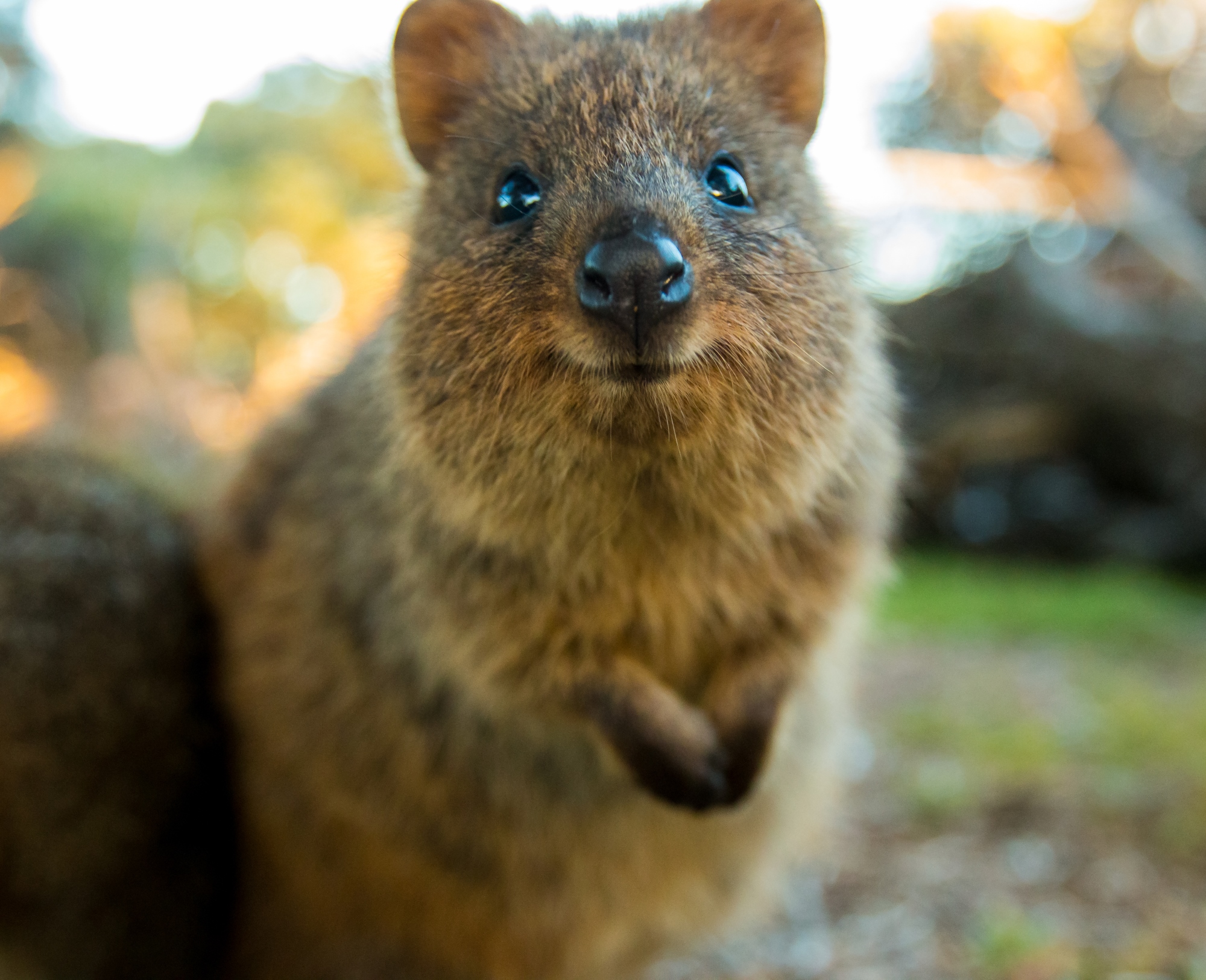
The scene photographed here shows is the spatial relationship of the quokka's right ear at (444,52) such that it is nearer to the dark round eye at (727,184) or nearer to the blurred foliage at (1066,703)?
the dark round eye at (727,184)

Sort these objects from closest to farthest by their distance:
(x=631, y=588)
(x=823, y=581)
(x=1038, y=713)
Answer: (x=631, y=588) < (x=823, y=581) < (x=1038, y=713)

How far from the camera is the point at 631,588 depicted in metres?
2.53

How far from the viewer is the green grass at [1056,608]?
7527 mm

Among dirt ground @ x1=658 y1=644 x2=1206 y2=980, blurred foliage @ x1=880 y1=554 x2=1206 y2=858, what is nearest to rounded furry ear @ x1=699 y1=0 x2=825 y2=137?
dirt ground @ x1=658 y1=644 x2=1206 y2=980

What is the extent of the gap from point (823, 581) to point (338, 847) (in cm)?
175

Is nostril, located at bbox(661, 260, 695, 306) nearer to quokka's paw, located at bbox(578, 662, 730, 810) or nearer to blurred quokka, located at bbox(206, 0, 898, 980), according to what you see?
blurred quokka, located at bbox(206, 0, 898, 980)

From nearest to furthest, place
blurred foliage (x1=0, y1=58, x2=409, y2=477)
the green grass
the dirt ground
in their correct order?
1. the dirt ground
2. the green grass
3. blurred foliage (x1=0, y1=58, x2=409, y2=477)

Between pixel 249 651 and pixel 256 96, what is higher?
pixel 256 96

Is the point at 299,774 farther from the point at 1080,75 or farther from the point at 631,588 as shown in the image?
the point at 1080,75

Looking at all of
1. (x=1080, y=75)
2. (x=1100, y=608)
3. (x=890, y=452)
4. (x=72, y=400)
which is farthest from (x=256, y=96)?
(x=890, y=452)

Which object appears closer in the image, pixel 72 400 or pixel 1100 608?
Result: pixel 1100 608

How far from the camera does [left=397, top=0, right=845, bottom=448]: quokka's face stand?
77.4 inches

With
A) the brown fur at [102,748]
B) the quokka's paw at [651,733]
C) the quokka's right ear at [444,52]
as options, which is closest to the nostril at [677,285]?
the quokka's paw at [651,733]

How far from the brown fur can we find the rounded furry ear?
2489 millimetres
